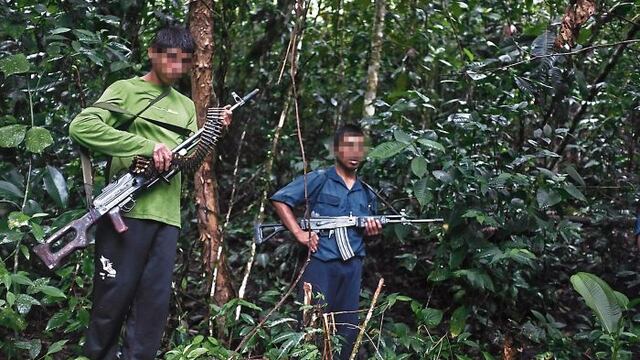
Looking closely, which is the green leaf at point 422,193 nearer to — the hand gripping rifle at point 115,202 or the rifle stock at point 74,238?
the hand gripping rifle at point 115,202

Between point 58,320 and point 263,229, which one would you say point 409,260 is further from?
point 58,320

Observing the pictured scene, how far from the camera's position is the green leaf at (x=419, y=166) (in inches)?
183

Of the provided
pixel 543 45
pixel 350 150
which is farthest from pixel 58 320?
pixel 543 45

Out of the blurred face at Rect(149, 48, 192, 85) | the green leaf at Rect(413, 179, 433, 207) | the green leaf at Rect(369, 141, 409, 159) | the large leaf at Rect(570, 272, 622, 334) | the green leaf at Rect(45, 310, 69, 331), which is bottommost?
the green leaf at Rect(45, 310, 69, 331)

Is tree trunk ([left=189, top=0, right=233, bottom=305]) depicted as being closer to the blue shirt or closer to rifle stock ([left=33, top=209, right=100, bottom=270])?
the blue shirt

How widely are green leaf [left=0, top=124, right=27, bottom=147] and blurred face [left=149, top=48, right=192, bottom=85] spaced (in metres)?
0.91

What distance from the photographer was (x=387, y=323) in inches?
198

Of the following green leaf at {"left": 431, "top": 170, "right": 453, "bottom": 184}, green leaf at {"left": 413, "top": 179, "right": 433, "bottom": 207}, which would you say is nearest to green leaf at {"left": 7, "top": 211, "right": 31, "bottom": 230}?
green leaf at {"left": 413, "top": 179, "right": 433, "bottom": 207}

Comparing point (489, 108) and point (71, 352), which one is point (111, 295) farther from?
point (489, 108)

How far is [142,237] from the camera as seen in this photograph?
11.6 feet

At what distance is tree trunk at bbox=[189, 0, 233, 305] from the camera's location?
460cm

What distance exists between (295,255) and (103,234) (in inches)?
103

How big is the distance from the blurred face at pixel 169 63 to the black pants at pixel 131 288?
0.74m

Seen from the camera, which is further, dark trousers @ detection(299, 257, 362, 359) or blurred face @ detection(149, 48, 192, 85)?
dark trousers @ detection(299, 257, 362, 359)
